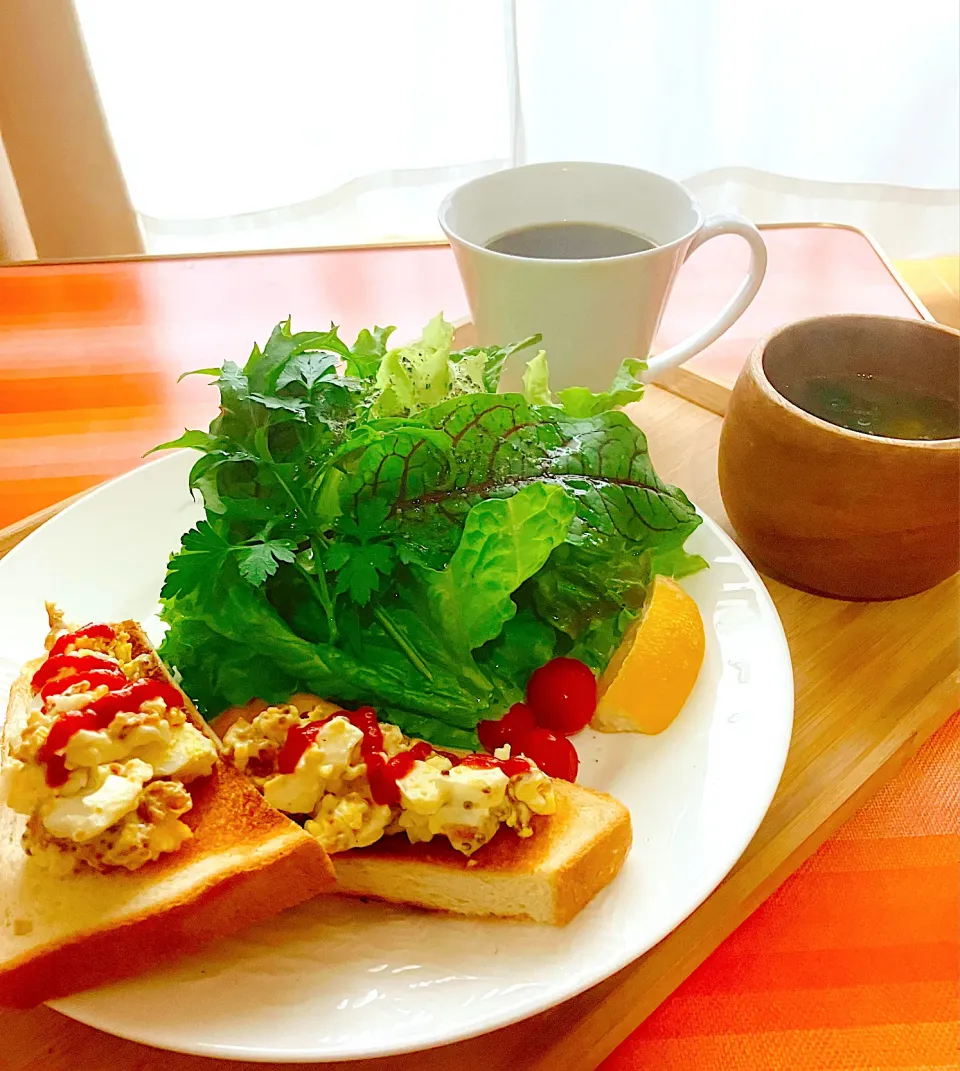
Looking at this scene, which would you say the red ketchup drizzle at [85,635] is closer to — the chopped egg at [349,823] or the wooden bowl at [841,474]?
the chopped egg at [349,823]

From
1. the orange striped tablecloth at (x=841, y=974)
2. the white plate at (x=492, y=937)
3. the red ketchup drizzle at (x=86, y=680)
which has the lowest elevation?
the orange striped tablecloth at (x=841, y=974)

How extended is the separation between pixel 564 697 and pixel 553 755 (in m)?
0.09

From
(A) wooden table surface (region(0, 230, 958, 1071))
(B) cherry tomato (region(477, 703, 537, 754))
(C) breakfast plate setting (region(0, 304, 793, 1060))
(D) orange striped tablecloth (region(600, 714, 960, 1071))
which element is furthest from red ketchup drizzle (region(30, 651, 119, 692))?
(D) orange striped tablecloth (region(600, 714, 960, 1071))

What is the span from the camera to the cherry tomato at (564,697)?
1.17 metres

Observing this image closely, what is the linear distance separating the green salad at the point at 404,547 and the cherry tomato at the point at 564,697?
4 centimetres

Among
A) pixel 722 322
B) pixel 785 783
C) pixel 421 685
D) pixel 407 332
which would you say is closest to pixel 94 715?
pixel 421 685

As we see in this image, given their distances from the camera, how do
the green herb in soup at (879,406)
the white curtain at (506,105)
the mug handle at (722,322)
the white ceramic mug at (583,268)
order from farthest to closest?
the white curtain at (506,105), the mug handle at (722,322), the white ceramic mug at (583,268), the green herb in soup at (879,406)

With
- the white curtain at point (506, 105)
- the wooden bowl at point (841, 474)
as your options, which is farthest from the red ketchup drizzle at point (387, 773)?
the white curtain at point (506, 105)

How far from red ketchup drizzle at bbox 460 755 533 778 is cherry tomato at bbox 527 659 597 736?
196 mm

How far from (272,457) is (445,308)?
1.06m

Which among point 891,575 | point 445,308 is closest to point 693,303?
point 445,308

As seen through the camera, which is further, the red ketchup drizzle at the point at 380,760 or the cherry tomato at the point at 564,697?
the cherry tomato at the point at 564,697

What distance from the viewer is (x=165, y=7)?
2768 mm

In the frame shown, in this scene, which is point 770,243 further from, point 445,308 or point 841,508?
point 841,508
